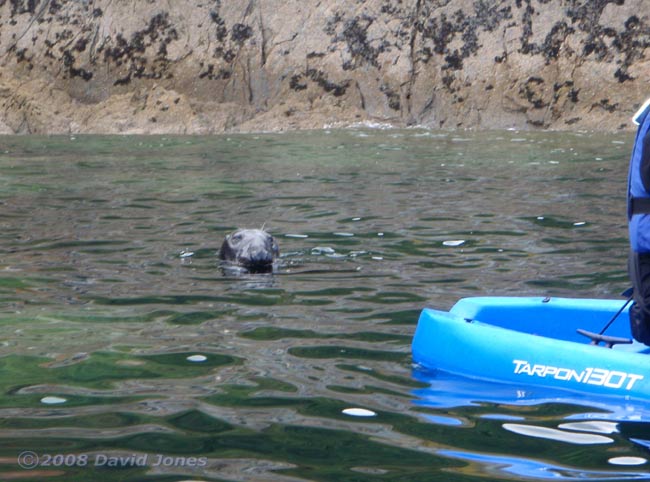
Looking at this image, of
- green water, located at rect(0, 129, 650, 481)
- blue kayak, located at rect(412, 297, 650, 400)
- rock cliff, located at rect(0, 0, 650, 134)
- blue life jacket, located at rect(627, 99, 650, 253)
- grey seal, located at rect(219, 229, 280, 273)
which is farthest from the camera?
rock cliff, located at rect(0, 0, 650, 134)

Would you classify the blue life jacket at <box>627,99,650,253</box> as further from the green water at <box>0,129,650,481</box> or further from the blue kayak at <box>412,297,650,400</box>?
the green water at <box>0,129,650,481</box>

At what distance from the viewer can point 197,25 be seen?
86.9 ft

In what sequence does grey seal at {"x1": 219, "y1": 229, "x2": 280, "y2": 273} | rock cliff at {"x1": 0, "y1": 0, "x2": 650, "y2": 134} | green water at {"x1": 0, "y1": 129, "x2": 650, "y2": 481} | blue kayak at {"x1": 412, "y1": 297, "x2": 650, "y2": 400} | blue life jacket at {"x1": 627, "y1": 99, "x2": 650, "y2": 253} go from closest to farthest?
green water at {"x1": 0, "y1": 129, "x2": 650, "y2": 481}
blue life jacket at {"x1": 627, "y1": 99, "x2": 650, "y2": 253}
blue kayak at {"x1": 412, "y1": 297, "x2": 650, "y2": 400}
grey seal at {"x1": 219, "y1": 229, "x2": 280, "y2": 273}
rock cliff at {"x1": 0, "y1": 0, "x2": 650, "y2": 134}

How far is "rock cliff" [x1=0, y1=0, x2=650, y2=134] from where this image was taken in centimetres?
2372

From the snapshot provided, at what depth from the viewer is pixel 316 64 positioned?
1000 inches

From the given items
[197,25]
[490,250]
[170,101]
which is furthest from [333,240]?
[197,25]

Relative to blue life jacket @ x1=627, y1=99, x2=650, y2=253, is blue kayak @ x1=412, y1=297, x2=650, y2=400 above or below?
below

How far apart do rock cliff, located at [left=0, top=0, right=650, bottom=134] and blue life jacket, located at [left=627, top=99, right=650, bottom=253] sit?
18005 millimetres

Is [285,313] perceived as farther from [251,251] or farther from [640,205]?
[640,205]

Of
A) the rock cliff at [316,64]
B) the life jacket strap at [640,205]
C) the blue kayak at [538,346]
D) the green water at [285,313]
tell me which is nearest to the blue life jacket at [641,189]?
the life jacket strap at [640,205]

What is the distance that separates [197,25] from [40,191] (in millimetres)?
13254

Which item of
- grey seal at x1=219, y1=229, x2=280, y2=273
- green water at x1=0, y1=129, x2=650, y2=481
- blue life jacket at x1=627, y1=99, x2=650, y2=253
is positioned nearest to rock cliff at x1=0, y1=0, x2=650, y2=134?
green water at x1=0, y1=129, x2=650, y2=481

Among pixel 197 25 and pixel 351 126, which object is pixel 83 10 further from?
pixel 351 126

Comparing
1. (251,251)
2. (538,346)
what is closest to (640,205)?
(538,346)
